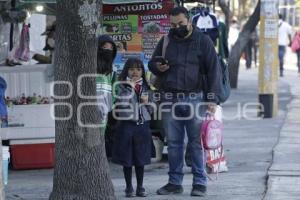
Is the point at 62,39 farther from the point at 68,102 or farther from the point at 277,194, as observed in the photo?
the point at 277,194

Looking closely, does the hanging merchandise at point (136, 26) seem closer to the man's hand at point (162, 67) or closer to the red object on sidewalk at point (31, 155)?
the red object on sidewalk at point (31, 155)

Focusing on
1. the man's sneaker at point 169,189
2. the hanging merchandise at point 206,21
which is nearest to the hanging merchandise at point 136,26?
the hanging merchandise at point 206,21

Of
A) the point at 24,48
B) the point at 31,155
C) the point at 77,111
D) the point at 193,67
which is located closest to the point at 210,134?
the point at 193,67

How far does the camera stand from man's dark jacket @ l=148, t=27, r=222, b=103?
25.3ft

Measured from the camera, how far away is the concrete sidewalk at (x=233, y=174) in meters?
8.05

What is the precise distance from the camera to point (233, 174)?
9062 mm

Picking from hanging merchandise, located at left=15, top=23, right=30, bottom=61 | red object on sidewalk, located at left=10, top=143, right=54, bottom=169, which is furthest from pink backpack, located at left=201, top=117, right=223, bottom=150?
hanging merchandise, located at left=15, top=23, right=30, bottom=61

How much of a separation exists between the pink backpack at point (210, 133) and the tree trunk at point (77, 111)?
1.52 metres

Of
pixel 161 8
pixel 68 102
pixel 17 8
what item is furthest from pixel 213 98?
pixel 17 8

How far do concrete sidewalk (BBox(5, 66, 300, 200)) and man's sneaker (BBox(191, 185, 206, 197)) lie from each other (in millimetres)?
65

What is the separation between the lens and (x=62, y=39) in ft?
22.4

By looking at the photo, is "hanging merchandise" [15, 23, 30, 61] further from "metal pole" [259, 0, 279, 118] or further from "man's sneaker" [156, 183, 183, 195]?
"metal pole" [259, 0, 279, 118]

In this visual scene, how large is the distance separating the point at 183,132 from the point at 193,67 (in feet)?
2.28

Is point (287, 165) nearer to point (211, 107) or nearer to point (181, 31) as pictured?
point (211, 107)
